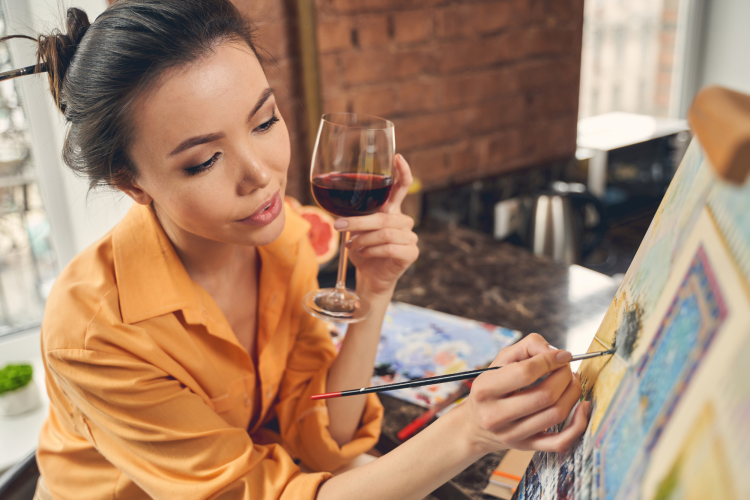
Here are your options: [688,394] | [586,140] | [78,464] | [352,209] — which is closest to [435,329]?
[352,209]

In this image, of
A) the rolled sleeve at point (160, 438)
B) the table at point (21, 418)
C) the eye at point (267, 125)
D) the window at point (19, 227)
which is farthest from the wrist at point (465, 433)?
the window at point (19, 227)

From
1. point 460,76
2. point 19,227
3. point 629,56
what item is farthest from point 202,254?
point 629,56

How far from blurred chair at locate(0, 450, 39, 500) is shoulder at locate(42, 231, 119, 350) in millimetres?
316

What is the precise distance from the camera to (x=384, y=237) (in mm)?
916

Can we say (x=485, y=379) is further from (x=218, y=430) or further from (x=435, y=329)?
(x=435, y=329)

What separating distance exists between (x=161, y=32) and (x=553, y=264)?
1.22m

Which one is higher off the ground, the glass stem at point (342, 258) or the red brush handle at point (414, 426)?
the glass stem at point (342, 258)

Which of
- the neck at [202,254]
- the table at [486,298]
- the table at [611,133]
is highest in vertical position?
the neck at [202,254]

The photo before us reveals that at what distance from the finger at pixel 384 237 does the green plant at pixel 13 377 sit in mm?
1000

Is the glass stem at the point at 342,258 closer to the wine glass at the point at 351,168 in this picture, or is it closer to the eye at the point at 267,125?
the wine glass at the point at 351,168

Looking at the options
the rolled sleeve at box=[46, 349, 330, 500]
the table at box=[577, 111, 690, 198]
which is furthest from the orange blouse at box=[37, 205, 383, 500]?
the table at box=[577, 111, 690, 198]

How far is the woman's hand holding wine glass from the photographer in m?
0.91

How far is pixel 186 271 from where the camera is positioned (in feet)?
3.18

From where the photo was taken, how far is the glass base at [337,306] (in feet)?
3.09
